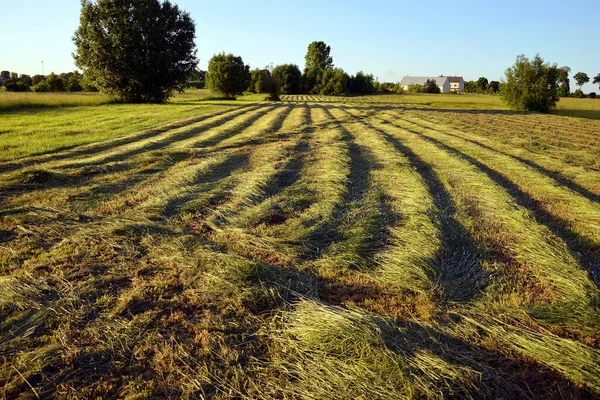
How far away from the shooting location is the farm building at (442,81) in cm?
14375

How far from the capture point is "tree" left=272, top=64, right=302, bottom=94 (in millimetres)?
77062

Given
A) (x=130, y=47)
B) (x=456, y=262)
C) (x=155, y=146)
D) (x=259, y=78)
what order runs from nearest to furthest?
(x=456, y=262)
(x=155, y=146)
(x=130, y=47)
(x=259, y=78)

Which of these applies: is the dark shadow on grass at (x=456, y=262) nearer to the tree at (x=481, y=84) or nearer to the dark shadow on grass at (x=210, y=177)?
the dark shadow on grass at (x=210, y=177)

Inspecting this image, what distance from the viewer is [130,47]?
31859 mm

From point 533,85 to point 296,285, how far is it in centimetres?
4154

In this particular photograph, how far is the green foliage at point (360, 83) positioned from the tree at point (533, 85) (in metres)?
46.5

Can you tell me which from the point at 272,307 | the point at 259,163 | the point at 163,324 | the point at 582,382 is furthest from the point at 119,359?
the point at 259,163

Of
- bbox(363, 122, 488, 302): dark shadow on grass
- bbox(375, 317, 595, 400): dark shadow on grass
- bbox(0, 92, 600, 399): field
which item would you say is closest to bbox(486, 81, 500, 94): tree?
bbox(0, 92, 600, 399): field

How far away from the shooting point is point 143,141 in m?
12.3

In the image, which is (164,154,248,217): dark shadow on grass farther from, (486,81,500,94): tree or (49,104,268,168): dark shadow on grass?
(486,81,500,94): tree

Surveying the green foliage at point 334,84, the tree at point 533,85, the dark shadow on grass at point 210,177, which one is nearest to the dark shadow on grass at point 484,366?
the dark shadow on grass at point 210,177

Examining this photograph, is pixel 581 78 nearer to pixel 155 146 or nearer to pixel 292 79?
pixel 292 79

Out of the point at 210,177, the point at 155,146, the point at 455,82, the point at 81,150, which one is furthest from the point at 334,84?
the point at 455,82

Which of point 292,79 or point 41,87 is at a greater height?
point 292,79
